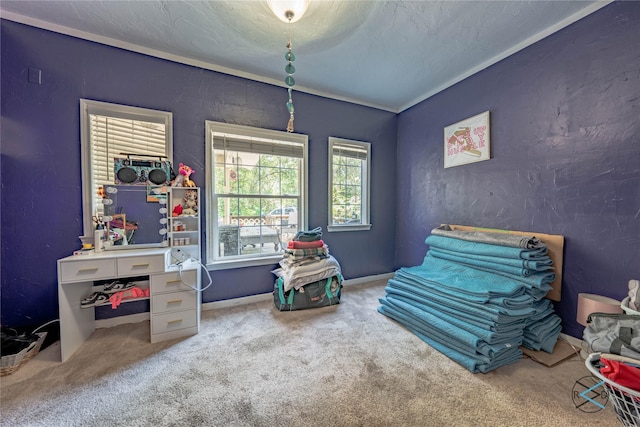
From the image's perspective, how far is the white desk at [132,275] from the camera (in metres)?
1.75

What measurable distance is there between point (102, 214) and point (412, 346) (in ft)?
10.0

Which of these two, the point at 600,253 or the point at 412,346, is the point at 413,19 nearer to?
the point at 600,253

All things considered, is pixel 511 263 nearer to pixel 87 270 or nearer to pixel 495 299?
pixel 495 299

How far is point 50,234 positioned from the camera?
6.68ft

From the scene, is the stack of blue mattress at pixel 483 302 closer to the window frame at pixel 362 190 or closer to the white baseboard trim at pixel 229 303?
the white baseboard trim at pixel 229 303

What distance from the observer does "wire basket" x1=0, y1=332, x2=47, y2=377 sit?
5.12ft

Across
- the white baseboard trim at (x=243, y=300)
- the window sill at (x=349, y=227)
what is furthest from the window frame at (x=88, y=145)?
the window sill at (x=349, y=227)

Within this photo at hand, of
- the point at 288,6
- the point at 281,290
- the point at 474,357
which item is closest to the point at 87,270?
the point at 281,290

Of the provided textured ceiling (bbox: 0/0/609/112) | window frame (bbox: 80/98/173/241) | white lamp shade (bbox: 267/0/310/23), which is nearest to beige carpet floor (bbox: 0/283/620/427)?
window frame (bbox: 80/98/173/241)

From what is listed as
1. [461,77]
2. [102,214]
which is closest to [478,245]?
[461,77]

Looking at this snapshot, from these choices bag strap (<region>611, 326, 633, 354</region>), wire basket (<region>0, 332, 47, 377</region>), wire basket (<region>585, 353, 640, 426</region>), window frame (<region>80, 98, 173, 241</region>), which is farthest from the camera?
window frame (<region>80, 98, 173, 241</region>)

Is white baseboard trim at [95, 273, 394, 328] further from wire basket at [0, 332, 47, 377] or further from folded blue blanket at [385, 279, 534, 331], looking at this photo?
folded blue blanket at [385, 279, 534, 331]

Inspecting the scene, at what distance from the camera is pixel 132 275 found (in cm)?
190

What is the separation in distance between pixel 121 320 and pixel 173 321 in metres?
0.72
